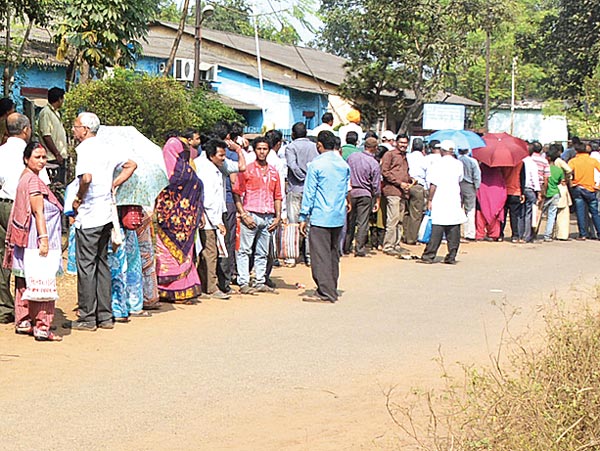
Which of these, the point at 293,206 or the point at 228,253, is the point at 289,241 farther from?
the point at 228,253

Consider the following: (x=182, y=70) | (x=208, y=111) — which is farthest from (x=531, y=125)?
(x=208, y=111)

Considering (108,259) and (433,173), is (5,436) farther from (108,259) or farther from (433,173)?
(433,173)

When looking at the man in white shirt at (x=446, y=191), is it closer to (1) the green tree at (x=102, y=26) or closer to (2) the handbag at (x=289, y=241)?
(2) the handbag at (x=289, y=241)

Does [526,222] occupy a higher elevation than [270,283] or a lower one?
higher

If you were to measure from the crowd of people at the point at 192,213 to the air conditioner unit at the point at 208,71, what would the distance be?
14952mm

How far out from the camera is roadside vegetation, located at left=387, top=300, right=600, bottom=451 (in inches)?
218

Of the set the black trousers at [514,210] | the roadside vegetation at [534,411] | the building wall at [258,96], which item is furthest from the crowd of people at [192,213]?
the building wall at [258,96]

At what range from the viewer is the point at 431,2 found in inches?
1176

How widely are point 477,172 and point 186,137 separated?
771 cm

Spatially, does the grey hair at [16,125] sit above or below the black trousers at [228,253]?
above

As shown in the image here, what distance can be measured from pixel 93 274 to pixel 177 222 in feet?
5.56

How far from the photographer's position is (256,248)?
39.2ft

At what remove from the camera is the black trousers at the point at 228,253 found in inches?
463

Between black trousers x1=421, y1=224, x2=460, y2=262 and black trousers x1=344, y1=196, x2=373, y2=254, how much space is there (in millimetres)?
984
